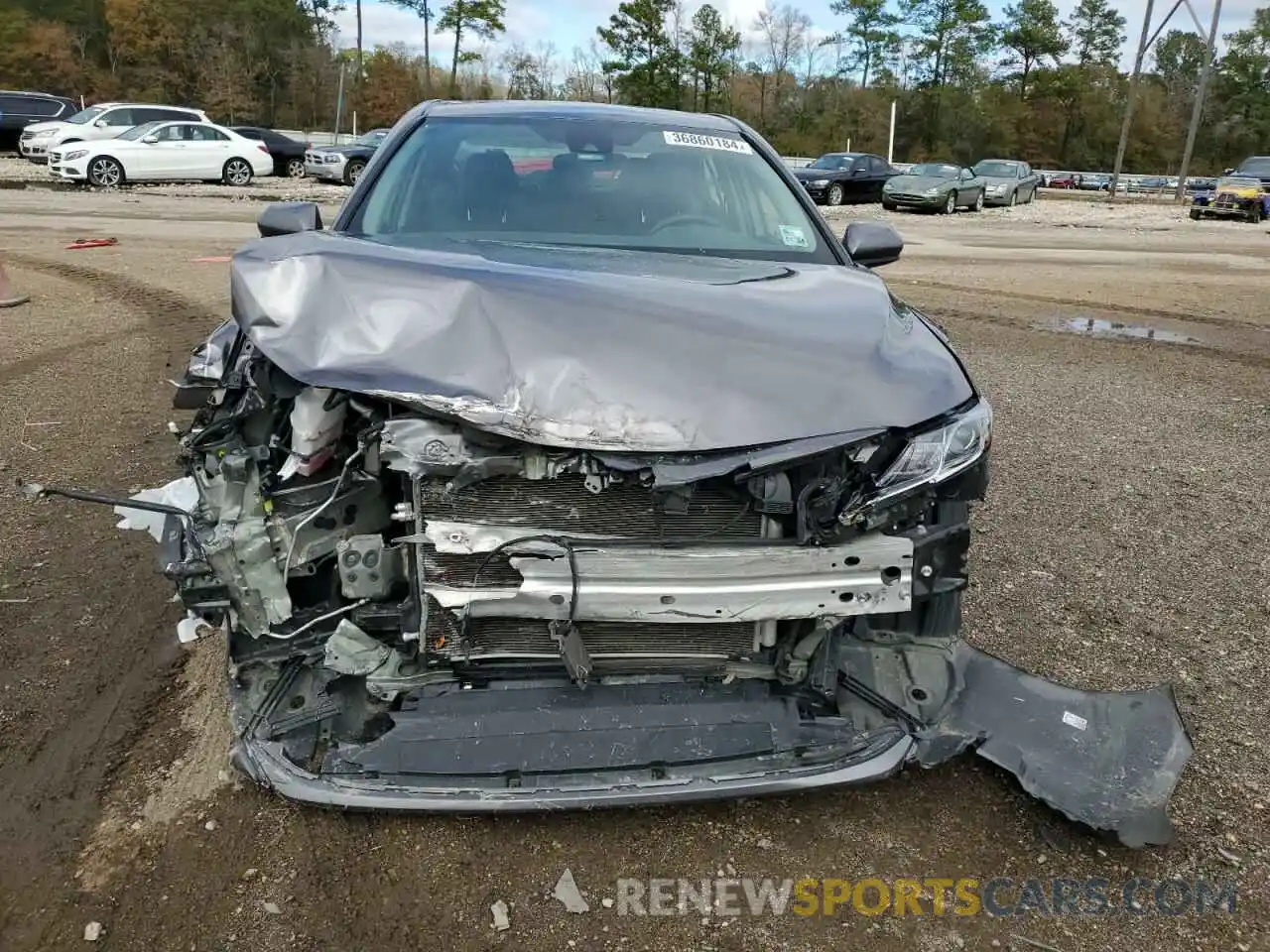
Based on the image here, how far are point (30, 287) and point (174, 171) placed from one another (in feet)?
44.6

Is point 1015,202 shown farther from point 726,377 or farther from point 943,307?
point 726,377

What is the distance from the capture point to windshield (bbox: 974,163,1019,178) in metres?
26.9

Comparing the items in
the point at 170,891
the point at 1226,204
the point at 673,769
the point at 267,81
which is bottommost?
the point at 170,891

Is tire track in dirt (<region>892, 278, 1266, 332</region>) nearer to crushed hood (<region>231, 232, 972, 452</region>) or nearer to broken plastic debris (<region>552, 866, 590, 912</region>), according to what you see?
crushed hood (<region>231, 232, 972, 452</region>)

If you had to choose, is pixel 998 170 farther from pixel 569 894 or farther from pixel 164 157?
pixel 569 894

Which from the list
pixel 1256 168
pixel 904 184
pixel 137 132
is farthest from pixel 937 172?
pixel 137 132

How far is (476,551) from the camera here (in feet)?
7.18

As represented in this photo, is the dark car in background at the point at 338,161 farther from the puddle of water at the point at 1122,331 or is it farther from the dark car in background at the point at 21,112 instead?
the puddle of water at the point at 1122,331

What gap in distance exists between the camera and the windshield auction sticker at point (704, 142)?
3898 millimetres

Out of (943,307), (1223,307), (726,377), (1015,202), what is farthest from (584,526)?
(1015,202)

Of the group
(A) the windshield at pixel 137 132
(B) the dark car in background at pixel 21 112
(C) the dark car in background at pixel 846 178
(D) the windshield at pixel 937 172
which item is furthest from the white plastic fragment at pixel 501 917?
(B) the dark car in background at pixel 21 112

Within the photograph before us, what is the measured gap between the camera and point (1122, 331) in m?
9.01

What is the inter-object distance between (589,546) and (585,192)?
1776 mm

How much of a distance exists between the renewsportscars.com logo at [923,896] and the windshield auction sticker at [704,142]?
112 inches
